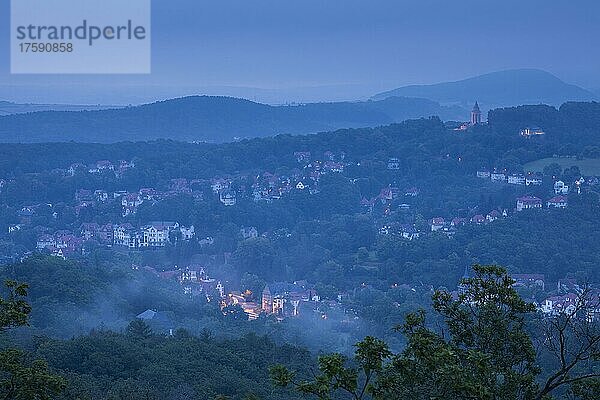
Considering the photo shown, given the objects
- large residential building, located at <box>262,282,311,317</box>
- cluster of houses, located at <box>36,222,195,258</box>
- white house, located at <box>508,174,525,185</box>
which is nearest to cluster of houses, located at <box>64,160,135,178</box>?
cluster of houses, located at <box>36,222,195,258</box>

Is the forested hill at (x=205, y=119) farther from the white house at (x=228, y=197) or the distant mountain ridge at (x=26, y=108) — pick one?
the white house at (x=228, y=197)

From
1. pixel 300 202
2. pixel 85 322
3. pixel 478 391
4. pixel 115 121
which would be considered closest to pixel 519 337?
pixel 478 391

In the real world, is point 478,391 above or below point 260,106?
below

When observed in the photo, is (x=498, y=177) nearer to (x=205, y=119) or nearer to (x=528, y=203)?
(x=528, y=203)

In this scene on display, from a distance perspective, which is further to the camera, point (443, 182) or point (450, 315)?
point (443, 182)

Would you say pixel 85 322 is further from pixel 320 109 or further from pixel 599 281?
pixel 320 109

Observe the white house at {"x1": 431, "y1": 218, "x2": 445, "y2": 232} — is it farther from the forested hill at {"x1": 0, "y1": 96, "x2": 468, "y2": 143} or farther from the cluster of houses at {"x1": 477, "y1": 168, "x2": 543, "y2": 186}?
the forested hill at {"x1": 0, "y1": 96, "x2": 468, "y2": 143}

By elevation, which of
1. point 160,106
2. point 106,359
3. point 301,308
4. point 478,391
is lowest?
point 301,308
